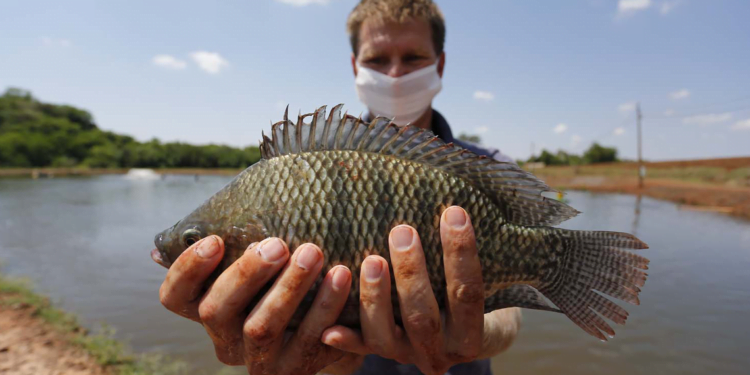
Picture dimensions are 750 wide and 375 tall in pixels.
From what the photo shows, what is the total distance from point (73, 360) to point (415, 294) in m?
5.15

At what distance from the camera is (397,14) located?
3293 millimetres

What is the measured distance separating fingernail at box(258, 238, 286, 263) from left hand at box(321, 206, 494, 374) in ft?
1.03

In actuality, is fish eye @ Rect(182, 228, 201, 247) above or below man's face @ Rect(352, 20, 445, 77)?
below

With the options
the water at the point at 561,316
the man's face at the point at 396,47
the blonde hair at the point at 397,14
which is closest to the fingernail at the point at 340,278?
the man's face at the point at 396,47

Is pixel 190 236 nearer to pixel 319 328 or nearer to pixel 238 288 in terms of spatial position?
pixel 238 288

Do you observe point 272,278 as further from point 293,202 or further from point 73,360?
point 73,360

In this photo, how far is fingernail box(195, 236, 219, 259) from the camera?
1514mm

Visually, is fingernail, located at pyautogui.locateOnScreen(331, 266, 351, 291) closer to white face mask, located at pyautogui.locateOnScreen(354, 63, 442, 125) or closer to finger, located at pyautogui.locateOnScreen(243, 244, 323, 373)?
finger, located at pyautogui.locateOnScreen(243, 244, 323, 373)

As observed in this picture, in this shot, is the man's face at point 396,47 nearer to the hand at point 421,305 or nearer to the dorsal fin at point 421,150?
the dorsal fin at point 421,150

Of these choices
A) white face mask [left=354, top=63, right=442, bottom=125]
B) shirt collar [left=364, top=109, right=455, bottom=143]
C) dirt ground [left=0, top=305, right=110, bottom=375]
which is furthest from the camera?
dirt ground [left=0, top=305, right=110, bottom=375]

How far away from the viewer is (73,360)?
4750mm

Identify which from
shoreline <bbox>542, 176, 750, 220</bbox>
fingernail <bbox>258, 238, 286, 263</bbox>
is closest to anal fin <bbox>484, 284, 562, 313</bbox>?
fingernail <bbox>258, 238, 286, 263</bbox>

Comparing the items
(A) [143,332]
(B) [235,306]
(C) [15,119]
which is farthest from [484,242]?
(C) [15,119]

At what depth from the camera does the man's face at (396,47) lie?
10.8 feet
